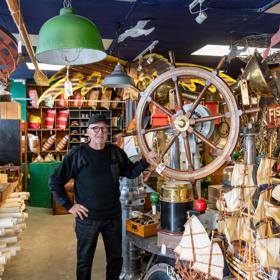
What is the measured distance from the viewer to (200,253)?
1.66 m

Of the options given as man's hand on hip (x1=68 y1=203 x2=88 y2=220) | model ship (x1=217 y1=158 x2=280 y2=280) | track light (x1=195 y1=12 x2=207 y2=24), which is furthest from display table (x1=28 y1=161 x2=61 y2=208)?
model ship (x1=217 y1=158 x2=280 y2=280)

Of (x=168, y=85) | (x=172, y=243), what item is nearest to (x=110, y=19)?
(x=168, y=85)

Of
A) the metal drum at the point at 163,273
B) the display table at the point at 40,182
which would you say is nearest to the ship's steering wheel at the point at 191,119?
the metal drum at the point at 163,273

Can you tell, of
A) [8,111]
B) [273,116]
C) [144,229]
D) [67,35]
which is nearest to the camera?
[67,35]

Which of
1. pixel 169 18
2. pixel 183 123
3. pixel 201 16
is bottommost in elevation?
pixel 183 123

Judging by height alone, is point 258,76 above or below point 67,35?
above

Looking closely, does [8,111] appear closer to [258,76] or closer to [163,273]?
[258,76]

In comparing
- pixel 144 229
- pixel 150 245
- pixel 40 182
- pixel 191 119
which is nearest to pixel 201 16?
pixel 191 119

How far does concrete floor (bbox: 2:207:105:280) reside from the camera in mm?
3853

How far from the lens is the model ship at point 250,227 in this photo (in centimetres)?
141

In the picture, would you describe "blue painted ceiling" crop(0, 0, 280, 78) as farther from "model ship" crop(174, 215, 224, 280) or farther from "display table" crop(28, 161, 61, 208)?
"display table" crop(28, 161, 61, 208)

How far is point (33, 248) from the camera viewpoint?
471 cm

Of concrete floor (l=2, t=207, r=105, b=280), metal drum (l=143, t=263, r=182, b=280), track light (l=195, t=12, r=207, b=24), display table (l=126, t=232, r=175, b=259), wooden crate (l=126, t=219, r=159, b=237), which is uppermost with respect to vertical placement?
track light (l=195, t=12, r=207, b=24)

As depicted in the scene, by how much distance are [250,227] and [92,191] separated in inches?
54.0
